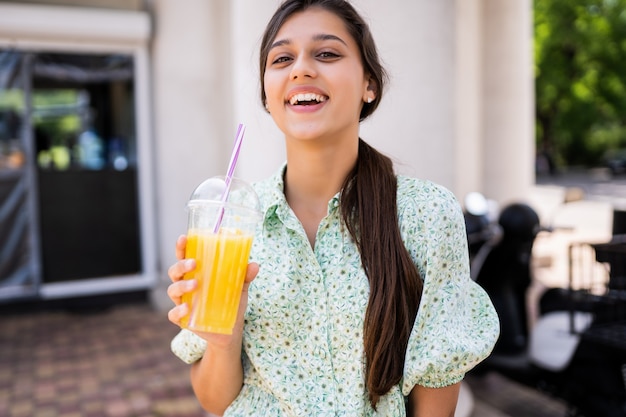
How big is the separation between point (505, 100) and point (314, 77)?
5249mm

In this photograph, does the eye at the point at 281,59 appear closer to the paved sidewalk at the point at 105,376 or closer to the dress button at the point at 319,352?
the dress button at the point at 319,352

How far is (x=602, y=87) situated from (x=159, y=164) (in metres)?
25.5

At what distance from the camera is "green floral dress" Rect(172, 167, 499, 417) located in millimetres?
1299

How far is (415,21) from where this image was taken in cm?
281

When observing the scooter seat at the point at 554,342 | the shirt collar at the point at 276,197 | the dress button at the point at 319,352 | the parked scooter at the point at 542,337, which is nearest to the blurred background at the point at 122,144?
the parked scooter at the point at 542,337

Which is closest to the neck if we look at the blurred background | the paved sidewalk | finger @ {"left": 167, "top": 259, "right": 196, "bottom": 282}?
finger @ {"left": 167, "top": 259, "right": 196, "bottom": 282}

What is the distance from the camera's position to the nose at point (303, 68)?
1357mm

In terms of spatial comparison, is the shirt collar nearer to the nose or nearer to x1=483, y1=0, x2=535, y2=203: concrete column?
the nose

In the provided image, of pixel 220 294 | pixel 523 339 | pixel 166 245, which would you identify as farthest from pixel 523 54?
pixel 220 294

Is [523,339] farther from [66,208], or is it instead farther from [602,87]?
[602,87]

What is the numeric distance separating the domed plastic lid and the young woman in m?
0.10

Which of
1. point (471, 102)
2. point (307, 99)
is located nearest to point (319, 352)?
point (307, 99)

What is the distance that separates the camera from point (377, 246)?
1.35 meters

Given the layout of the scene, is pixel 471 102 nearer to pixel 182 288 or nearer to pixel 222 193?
pixel 222 193
